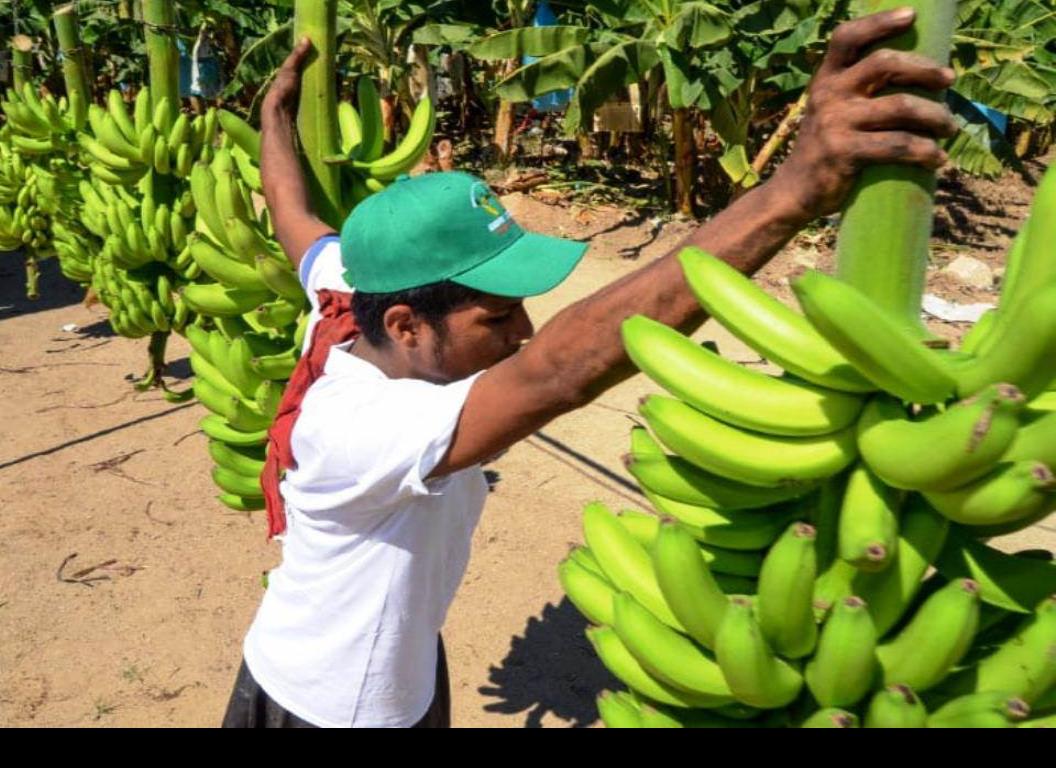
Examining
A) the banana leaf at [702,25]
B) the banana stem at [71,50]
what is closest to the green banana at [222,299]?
the banana stem at [71,50]

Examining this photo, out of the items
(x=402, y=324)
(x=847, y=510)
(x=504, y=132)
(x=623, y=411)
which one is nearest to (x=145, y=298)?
(x=623, y=411)

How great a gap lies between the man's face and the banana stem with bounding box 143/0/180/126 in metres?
3.20

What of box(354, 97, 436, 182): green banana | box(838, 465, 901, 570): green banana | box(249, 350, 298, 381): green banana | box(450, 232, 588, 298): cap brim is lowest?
box(249, 350, 298, 381): green banana

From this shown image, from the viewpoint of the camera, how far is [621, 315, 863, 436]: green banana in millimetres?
1079

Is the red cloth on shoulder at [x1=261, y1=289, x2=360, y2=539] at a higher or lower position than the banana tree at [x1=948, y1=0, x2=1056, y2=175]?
higher

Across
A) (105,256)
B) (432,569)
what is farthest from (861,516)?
(105,256)

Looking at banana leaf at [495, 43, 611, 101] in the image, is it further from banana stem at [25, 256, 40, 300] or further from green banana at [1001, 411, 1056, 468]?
green banana at [1001, 411, 1056, 468]

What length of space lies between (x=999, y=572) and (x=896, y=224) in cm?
46

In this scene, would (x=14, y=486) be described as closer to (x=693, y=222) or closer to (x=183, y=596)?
(x=183, y=596)

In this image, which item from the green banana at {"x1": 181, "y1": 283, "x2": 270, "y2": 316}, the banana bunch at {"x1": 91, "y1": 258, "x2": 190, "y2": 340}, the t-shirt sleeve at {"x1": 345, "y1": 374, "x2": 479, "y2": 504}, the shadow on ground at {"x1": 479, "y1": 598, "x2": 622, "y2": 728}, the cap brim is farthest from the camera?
the banana bunch at {"x1": 91, "y1": 258, "x2": 190, "y2": 340}

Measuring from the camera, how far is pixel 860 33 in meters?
1.01

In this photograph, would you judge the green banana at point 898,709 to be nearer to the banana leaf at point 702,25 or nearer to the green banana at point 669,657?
the green banana at point 669,657

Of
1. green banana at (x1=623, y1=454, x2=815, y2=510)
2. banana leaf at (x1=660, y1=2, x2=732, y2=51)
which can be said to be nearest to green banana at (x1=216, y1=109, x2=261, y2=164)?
green banana at (x1=623, y1=454, x2=815, y2=510)

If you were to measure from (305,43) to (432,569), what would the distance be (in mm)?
1305
